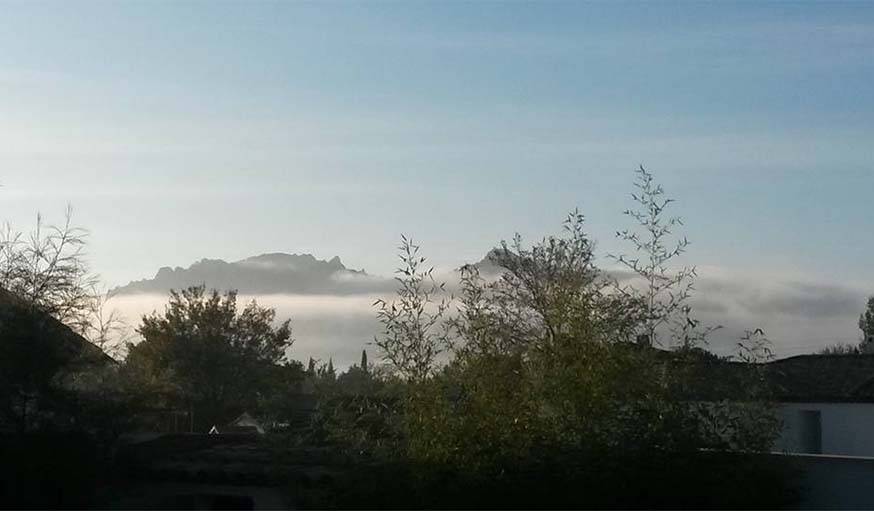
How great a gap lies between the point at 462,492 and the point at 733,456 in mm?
4926

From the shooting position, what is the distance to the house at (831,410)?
40.9 meters

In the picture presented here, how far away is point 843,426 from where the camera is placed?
41.5 metres

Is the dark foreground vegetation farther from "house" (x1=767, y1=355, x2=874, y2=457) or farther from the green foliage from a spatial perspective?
"house" (x1=767, y1=355, x2=874, y2=457)

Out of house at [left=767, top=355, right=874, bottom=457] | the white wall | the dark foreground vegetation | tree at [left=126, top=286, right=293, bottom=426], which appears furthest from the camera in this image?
tree at [left=126, top=286, right=293, bottom=426]

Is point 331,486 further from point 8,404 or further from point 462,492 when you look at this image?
point 8,404

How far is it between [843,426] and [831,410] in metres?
0.69

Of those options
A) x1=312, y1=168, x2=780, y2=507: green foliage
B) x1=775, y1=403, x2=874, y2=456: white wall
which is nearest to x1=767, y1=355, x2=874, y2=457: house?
x1=775, y1=403, x2=874, y2=456: white wall

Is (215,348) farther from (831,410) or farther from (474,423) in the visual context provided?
(474,423)

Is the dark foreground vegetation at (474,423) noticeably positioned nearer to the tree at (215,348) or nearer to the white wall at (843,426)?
the white wall at (843,426)

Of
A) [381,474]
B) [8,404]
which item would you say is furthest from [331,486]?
[8,404]

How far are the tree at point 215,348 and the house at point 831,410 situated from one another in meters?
28.2

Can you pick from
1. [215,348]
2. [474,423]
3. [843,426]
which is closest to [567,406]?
[474,423]

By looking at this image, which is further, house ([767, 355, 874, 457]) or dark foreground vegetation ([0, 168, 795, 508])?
house ([767, 355, 874, 457])

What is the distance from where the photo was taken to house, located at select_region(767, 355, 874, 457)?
4091cm
